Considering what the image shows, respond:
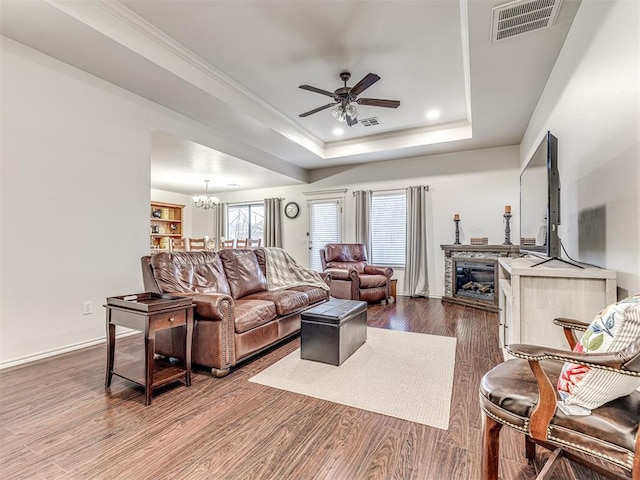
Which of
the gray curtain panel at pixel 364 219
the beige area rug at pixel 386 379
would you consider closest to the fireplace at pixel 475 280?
the gray curtain panel at pixel 364 219

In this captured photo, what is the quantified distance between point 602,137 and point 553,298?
1.04m

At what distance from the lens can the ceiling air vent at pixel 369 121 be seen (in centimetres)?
487

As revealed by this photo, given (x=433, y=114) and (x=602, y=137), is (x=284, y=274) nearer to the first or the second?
(x=602, y=137)

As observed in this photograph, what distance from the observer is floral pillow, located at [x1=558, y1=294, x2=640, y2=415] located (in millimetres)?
945

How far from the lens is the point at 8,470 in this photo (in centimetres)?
139

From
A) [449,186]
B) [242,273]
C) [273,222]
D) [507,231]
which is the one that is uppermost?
[449,186]

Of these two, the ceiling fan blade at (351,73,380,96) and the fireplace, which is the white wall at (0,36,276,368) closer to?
the ceiling fan blade at (351,73,380,96)

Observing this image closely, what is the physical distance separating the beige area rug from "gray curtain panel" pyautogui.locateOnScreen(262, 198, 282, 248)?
15.7ft

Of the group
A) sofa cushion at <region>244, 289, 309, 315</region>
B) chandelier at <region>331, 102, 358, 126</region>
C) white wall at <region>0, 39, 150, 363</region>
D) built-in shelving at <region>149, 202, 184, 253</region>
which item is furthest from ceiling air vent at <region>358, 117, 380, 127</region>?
built-in shelving at <region>149, 202, 184, 253</region>

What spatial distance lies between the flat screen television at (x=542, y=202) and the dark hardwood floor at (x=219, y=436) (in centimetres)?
117

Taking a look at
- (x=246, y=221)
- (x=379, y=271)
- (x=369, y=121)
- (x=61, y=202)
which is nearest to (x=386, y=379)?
(x=379, y=271)

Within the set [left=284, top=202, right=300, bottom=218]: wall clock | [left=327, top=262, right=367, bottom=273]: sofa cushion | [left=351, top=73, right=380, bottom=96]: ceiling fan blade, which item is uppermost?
[left=351, top=73, right=380, bottom=96]: ceiling fan blade

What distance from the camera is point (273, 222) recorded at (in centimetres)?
759

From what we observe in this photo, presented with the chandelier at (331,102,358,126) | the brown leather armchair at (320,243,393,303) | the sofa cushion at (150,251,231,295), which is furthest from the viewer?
the brown leather armchair at (320,243,393,303)
